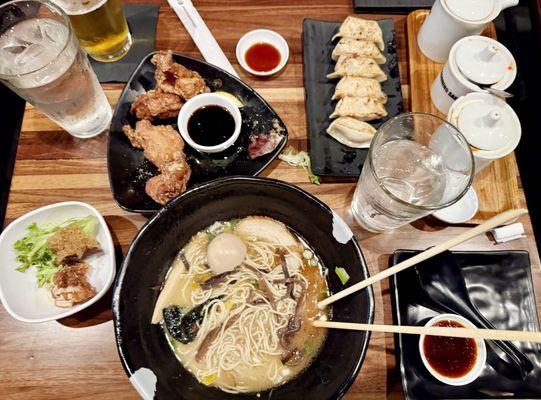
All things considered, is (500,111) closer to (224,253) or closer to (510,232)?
(510,232)

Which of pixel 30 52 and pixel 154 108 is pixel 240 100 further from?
pixel 30 52

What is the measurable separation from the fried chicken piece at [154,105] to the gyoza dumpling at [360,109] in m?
0.83

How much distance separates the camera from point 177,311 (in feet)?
5.95

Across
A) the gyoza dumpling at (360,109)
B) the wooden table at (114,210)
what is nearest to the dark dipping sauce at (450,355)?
the wooden table at (114,210)

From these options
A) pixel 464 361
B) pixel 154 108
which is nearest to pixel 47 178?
pixel 154 108

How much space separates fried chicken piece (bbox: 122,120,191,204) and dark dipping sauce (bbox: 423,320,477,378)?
131 cm

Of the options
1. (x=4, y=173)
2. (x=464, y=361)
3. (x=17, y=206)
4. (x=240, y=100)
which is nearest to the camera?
(x=464, y=361)

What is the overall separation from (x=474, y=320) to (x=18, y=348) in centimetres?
200

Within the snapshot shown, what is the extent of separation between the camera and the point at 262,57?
242 centimetres

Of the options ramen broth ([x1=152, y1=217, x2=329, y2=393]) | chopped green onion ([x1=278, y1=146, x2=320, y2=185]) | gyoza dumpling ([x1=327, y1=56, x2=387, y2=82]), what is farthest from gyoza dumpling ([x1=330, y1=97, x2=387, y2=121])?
ramen broth ([x1=152, y1=217, x2=329, y2=393])

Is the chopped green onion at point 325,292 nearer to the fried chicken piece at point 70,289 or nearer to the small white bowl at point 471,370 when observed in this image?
the small white bowl at point 471,370

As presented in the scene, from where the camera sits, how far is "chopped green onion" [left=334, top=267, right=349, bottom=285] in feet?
5.77

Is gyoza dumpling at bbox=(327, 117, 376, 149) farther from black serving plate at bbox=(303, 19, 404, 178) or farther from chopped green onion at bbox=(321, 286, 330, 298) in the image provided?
chopped green onion at bbox=(321, 286, 330, 298)

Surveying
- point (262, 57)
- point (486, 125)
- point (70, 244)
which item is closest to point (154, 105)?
point (262, 57)
